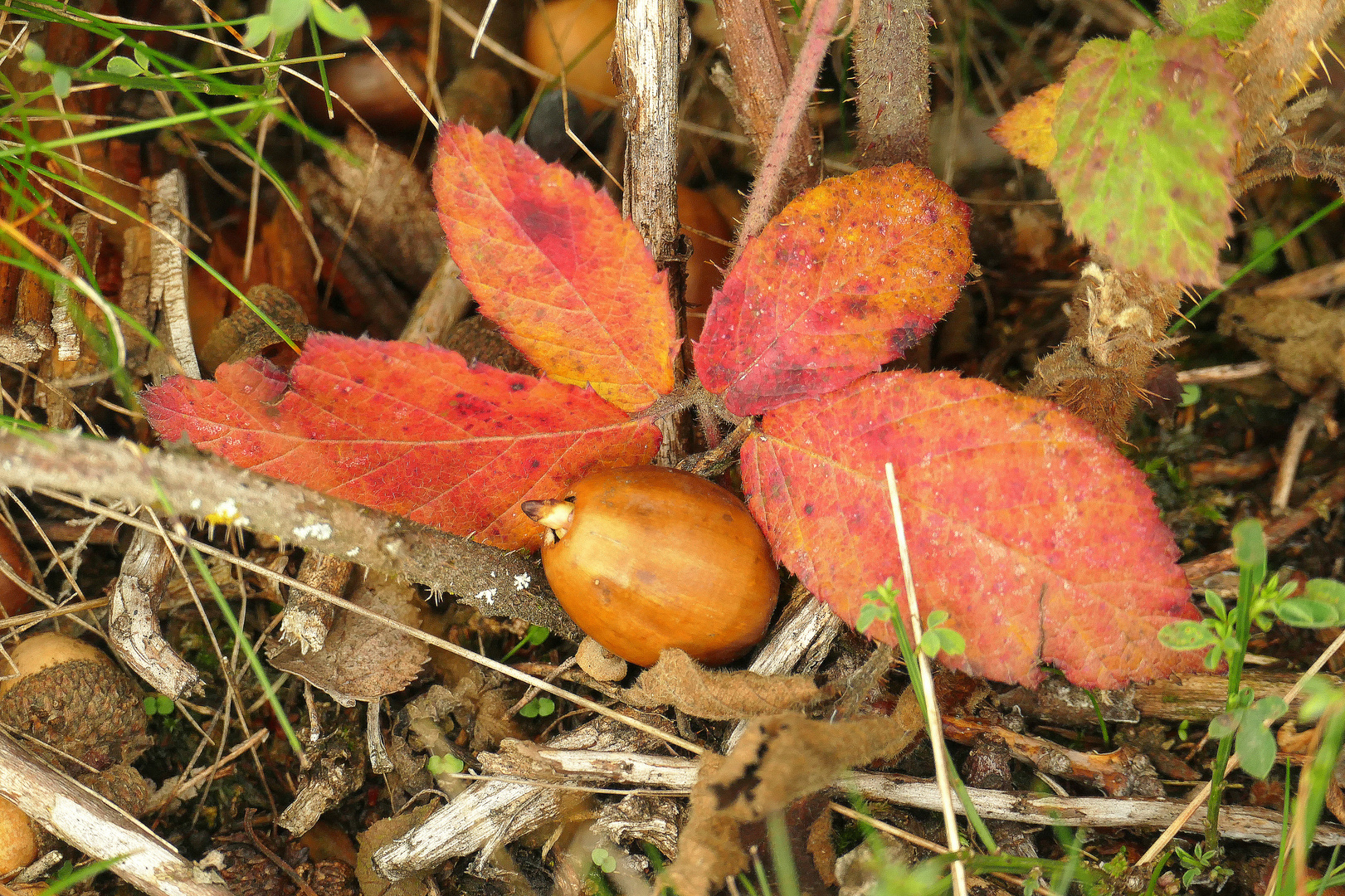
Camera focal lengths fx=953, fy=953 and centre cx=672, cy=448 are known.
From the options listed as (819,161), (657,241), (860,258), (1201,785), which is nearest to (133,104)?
(657,241)

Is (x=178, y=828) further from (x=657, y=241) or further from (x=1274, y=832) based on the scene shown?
(x=1274, y=832)

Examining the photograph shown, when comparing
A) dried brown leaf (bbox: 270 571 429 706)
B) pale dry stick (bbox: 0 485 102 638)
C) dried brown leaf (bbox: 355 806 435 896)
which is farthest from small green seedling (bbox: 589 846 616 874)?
pale dry stick (bbox: 0 485 102 638)

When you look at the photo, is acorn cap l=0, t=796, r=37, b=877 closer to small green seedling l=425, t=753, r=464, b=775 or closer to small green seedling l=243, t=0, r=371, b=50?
small green seedling l=425, t=753, r=464, b=775

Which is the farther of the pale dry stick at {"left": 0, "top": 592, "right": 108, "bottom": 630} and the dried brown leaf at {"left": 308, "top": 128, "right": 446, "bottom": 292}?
the dried brown leaf at {"left": 308, "top": 128, "right": 446, "bottom": 292}

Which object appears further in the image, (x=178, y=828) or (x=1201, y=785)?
(x=178, y=828)

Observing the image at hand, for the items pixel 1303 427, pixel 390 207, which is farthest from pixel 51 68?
Result: pixel 1303 427
